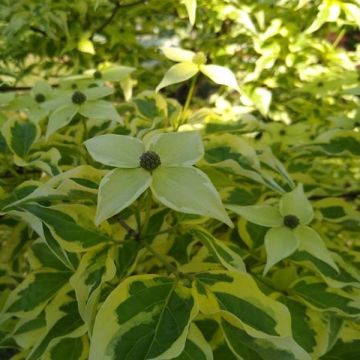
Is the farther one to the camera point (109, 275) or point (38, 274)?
point (38, 274)

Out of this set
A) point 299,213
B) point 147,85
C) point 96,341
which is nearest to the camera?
point 96,341

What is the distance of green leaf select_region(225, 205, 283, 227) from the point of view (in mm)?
940

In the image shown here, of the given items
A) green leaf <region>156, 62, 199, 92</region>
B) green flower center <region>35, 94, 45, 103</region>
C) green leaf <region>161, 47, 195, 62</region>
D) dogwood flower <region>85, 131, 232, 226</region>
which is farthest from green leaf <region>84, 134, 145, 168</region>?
green flower center <region>35, 94, 45, 103</region>

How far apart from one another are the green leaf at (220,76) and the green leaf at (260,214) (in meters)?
0.26

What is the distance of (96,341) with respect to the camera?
28.7 inches

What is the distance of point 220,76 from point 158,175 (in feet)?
1.23

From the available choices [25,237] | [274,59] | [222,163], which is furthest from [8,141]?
[274,59]

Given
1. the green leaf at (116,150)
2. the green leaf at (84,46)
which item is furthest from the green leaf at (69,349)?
the green leaf at (84,46)

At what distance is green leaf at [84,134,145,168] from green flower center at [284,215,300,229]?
0.30 meters

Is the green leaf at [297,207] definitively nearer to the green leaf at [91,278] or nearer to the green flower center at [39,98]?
the green leaf at [91,278]

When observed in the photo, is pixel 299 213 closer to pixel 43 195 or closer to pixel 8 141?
pixel 43 195

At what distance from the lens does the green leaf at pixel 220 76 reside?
1055 mm

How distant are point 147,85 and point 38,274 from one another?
4.04ft

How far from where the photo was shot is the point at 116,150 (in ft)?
2.69
